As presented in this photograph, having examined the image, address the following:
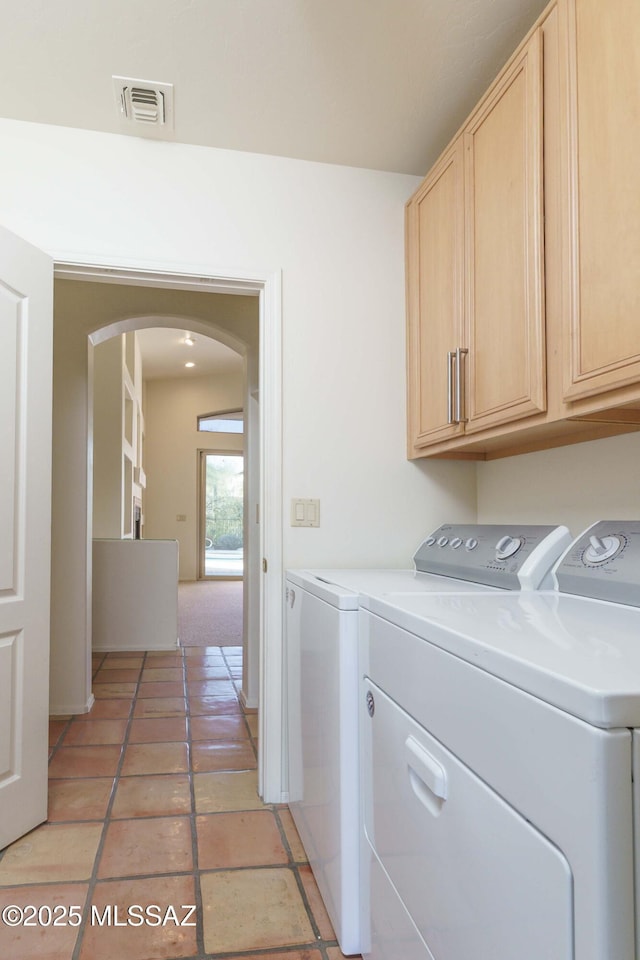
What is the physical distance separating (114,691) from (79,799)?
138 centimetres

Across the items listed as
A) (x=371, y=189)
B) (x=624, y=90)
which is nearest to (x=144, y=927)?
(x=624, y=90)

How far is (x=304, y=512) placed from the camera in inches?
89.0

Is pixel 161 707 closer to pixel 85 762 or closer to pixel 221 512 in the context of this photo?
pixel 85 762

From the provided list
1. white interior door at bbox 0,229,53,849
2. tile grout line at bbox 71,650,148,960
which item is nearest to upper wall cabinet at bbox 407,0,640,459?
white interior door at bbox 0,229,53,849

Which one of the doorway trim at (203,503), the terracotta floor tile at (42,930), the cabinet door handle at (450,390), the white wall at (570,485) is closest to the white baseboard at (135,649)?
the terracotta floor tile at (42,930)

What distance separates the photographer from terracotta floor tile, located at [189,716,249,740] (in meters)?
2.81

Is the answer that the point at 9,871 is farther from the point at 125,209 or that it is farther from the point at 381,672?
the point at 125,209

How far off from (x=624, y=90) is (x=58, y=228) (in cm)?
176

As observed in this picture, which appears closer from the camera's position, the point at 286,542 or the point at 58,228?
the point at 58,228

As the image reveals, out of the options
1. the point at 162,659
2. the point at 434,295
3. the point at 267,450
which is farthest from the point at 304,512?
the point at 162,659

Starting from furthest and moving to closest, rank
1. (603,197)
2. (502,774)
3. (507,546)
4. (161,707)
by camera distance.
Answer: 1. (161,707)
2. (507,546)
3. (603,197)
4. (502,774)

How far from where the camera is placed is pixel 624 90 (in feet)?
3.95

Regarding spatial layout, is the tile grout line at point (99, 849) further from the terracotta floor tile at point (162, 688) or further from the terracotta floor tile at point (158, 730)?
the terracotta floor tile at point (162, 688)

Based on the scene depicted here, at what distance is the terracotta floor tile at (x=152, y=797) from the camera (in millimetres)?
2082
